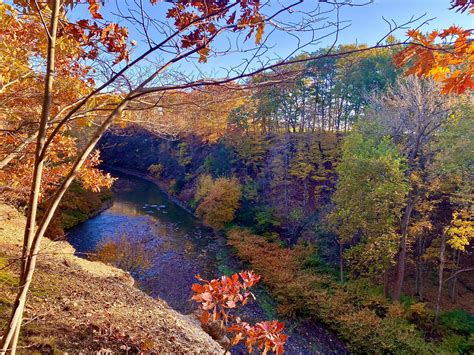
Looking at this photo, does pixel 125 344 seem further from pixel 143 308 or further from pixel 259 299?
pixel 259 299

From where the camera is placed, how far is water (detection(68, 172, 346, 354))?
30.5 feet

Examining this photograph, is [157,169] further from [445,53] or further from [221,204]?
[445,53]

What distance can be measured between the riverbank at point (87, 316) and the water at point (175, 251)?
1.19 m

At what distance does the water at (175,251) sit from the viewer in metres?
9.30

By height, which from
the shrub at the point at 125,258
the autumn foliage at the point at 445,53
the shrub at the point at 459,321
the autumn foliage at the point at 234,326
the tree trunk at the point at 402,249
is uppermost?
the autumn foliage at the point at 445,53

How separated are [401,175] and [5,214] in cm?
1362

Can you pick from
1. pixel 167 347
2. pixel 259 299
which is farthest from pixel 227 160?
pixel 167 347

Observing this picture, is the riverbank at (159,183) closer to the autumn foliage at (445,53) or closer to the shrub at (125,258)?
the shrub at (125,258)

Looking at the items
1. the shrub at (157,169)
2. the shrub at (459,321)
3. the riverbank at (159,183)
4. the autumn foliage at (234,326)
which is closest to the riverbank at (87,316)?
the autumn foliage at (234,326)

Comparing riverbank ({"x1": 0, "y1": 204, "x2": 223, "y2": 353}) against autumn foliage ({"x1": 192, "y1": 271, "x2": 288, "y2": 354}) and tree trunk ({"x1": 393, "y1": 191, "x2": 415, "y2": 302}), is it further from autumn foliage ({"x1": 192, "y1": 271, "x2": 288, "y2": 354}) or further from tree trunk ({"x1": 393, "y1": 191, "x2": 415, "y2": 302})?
tree trunk ({"x1": 393, "y1": 191, "x2": 415, "y2": 302})

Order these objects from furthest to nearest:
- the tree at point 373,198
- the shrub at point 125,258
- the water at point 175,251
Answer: the shrub at point 125,258
the tree at point 373,198
the water at point 175,251

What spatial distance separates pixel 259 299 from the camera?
11.0 meters

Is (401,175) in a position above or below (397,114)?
below

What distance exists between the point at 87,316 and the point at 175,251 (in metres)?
10.4
